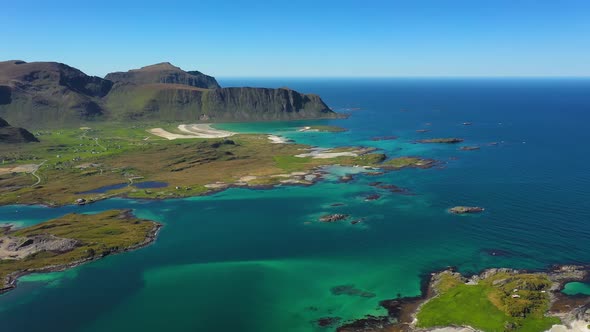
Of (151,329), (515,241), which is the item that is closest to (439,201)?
(515,241)

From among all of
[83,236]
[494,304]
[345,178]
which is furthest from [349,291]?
[345,178]

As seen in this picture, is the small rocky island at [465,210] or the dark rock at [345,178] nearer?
the small rocky island at [465,210]

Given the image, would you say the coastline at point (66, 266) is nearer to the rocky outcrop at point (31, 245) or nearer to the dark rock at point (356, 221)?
the rocky outcrop at point (31, 245)

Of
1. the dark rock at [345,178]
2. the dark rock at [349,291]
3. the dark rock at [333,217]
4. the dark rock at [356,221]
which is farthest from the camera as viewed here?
the dark rock at [345,178]

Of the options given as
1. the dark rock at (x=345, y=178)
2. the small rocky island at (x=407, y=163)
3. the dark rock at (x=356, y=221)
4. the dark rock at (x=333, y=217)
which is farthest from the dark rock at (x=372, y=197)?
the small rocky island at (x=407, y=163)

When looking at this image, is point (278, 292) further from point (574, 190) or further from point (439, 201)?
point (574, 190)

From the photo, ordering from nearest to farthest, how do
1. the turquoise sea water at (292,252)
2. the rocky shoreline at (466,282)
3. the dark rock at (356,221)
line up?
the rocky shoreline at (466,282) < the turquoise sea water at (292,252) < the dark rock at (356,221)

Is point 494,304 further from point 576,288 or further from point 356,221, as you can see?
point 356,221
